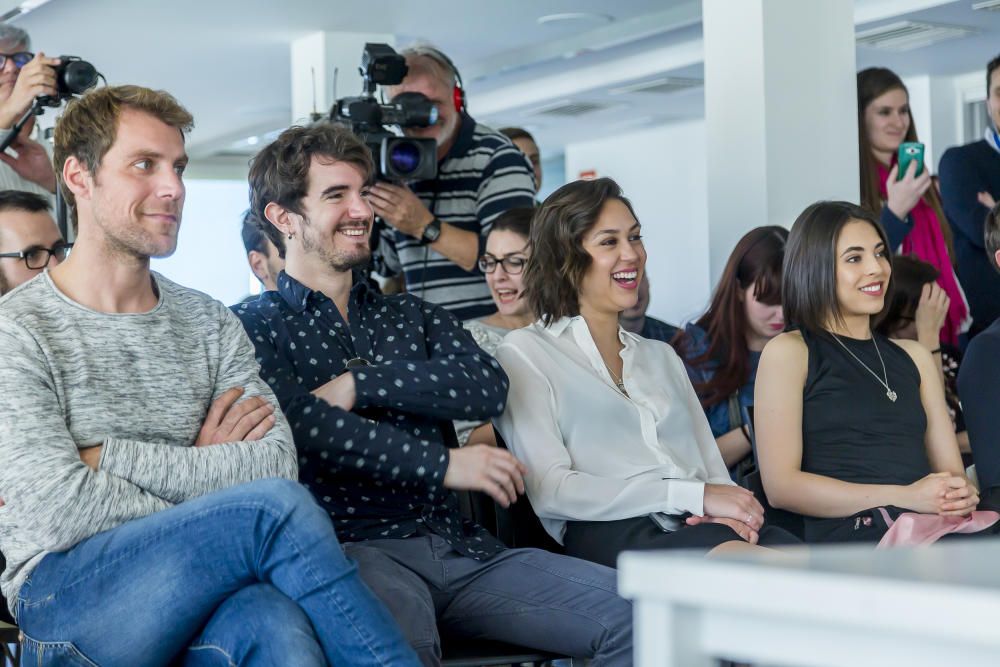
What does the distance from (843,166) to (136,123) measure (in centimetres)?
258

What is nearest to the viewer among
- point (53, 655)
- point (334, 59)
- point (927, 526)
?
point (53, 655)

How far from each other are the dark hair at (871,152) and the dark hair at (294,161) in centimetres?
214

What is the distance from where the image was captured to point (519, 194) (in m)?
3.38

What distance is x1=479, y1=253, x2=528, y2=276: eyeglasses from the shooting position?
10.9 ft

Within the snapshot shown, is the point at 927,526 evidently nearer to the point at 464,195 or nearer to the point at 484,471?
the point at 484,471

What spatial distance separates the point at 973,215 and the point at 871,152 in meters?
0.42

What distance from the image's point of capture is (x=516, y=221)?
3.31m

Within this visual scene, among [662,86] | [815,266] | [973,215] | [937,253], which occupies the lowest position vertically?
[815,266]

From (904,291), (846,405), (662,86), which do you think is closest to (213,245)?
(662,86)

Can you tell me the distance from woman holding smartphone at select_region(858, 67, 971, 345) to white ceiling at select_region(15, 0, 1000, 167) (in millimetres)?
3184

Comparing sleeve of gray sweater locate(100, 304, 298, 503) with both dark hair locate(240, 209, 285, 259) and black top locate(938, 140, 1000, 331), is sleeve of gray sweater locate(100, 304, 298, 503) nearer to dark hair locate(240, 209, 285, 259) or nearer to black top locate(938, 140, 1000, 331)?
dark hair locate(240, 209, 285, 259)

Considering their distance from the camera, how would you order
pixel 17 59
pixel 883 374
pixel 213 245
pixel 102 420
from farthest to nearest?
pixel 213 245, pixel 17 59, pixel 883 374, pixel 102 420

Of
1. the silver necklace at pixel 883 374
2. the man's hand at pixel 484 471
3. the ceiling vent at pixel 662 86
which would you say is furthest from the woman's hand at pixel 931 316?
the ceiling vent at pixel 662 86

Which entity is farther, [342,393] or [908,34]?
[908,34]
